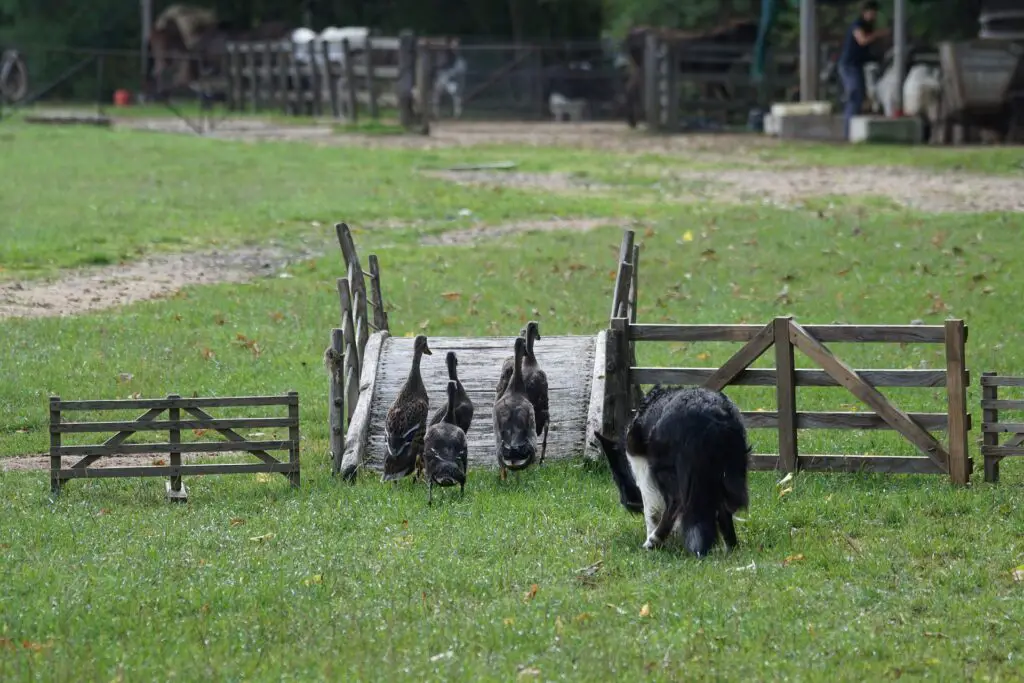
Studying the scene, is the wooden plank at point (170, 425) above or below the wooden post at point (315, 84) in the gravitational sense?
below

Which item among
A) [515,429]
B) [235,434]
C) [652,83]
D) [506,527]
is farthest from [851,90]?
[506,527]

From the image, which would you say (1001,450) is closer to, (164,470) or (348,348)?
(348,348)

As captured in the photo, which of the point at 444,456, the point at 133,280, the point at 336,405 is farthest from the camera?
the point at 133,280

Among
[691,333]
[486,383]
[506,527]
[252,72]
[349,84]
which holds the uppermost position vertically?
[252,72]

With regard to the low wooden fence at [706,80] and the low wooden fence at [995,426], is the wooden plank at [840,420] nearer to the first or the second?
the low wooden fence at [995,426]

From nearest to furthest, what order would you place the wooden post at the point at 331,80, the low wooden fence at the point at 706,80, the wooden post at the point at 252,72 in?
the low wooden fence at the point at 706,80
the wooden post at the point at 331,80
the wooden post at the point at 252,72

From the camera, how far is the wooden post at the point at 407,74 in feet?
129

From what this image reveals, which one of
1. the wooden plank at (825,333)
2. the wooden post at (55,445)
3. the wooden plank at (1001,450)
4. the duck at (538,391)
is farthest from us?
the duck at (538,391)

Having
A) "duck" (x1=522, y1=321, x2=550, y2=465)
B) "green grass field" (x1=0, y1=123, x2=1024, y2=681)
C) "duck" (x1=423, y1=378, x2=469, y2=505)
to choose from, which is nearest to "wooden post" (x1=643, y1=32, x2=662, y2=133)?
"green grass field" (x1=0, y1=123, x2=1024, y2=681)

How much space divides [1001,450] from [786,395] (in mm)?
1376

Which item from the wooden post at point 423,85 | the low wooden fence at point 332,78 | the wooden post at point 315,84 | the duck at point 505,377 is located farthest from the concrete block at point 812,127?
the duck at point 505,377

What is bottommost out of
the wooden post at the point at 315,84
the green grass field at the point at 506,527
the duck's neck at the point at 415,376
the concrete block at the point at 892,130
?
the green grass field at the point at 506,527

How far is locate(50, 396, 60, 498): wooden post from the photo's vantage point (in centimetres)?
1039

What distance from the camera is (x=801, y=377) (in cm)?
1066
